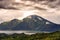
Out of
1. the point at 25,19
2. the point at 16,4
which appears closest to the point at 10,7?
the point at 16,4

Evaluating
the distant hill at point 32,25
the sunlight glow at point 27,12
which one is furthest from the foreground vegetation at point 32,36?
the sunlight glow at point 27,12

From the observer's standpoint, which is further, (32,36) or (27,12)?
(27,12)

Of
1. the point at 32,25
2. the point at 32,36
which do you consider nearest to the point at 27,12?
the point at 32,25

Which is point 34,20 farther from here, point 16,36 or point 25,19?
point 16,36

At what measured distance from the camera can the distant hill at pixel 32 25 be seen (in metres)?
5.58

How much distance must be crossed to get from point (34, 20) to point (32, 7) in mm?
362

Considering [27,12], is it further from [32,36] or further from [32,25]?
[32,36]

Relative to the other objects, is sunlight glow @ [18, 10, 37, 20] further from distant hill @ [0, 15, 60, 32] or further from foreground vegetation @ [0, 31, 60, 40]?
foreground vegetation @ [0, 31, 60, 40]

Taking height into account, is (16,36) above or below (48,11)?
below

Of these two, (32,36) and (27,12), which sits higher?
(27,12)

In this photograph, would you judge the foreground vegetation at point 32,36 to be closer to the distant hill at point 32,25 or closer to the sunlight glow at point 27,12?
the distant hill at point 32,25

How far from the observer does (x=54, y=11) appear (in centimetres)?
568

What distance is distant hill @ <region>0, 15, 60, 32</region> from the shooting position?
5.58 meters

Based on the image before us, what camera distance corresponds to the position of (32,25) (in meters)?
5.61
